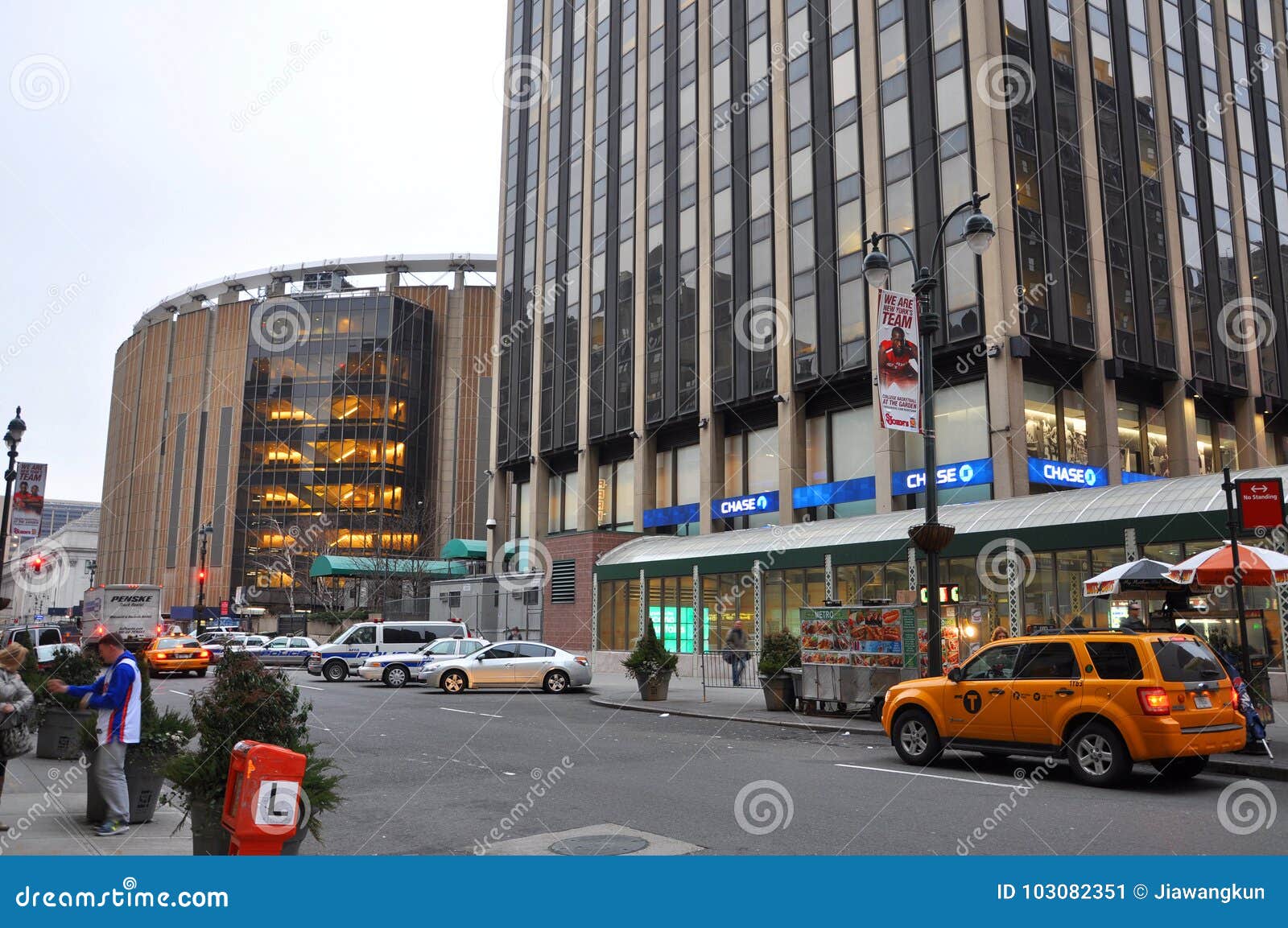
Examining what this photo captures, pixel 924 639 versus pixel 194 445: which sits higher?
pixel 194 445

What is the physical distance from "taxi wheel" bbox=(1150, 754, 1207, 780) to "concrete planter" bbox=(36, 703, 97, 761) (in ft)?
44.0

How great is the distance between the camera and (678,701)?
2316 cm

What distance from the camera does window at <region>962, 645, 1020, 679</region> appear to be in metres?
11.9

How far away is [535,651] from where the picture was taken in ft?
90.6

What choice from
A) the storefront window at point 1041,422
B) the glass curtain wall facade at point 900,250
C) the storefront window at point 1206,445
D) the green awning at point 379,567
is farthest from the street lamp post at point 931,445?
the green awning at point 379,567

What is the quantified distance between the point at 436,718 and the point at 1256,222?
136 feet

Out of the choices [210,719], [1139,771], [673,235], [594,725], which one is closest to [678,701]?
[594,725]

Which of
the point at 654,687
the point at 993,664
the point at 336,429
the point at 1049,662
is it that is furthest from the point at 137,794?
the point at 336,429

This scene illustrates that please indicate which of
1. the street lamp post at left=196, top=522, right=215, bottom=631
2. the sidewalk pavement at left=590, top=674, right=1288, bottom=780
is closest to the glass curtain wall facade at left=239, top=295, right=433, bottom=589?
the street lamp post at left=196, top=522, right=215, bottom=631

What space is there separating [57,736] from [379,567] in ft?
166

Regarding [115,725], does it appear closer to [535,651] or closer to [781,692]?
[781,692]

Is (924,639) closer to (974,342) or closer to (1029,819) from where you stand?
(1029,819)

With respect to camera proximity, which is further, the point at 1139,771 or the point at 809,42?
the point at 809,42

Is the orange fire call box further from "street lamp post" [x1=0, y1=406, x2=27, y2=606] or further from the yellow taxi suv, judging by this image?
"street lamp post" [x1=0, y1=406, x2=27, y2=606]
